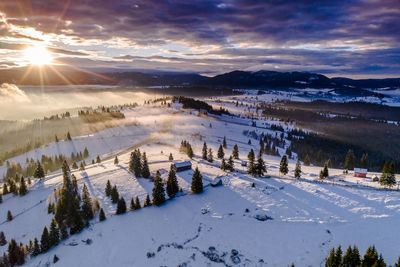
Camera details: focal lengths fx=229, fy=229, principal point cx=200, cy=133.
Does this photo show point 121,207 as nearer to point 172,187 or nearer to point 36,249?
point 172,187

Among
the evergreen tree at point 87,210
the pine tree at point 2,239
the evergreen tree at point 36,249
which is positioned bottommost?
the pine tree at point 2,239

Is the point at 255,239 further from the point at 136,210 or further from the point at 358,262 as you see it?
the point at 136,210

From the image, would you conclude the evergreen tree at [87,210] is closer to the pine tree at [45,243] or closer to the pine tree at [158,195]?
the pine tree at [45,243]

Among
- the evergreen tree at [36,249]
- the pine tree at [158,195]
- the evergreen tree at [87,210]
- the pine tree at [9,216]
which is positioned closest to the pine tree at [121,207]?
the evergreen tree at [87,210]

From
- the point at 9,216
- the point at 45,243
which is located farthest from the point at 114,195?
the point at 9,216

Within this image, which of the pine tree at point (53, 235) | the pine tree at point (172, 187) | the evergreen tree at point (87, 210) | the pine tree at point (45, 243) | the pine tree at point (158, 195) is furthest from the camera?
the pine tree at point (172, 187)

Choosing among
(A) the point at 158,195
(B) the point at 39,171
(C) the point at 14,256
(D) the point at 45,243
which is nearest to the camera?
(C) the point at 14,256

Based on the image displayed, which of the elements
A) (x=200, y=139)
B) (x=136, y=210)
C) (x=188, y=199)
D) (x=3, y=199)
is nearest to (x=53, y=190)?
(x=3, y=199)

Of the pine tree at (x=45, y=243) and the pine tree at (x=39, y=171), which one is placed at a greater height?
the pine tree at (x=39, y=171)
